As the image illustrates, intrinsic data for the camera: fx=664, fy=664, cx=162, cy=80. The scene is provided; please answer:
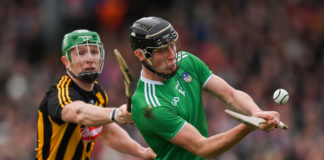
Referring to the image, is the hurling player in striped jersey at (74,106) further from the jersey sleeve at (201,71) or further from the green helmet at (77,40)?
the jersey sleeve at (201,71)

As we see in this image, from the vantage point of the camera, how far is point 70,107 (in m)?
5.79

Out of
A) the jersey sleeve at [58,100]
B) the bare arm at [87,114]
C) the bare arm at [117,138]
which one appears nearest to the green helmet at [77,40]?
the jersey sleeve at [58,100]

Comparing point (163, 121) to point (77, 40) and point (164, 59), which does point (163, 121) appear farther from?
point (77, 40)

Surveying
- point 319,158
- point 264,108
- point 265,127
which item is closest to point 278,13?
point 264,108

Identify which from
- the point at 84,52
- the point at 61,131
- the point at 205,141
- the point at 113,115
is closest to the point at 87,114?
the point at 113,115

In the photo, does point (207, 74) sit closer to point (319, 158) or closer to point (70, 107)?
point (70, 107)

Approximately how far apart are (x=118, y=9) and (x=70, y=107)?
29.1 feet

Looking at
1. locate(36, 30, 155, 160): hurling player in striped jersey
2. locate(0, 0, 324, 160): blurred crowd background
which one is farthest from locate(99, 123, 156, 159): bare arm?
locate(0, 0, 324, 160): blurred crowd background

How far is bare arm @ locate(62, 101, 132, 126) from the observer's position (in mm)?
5371

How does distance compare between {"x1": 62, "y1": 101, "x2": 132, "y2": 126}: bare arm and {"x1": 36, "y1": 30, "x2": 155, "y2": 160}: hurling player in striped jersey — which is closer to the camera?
{"x1": 62, "y1": 101, "x2": 132, "y2": 126}: bare arm

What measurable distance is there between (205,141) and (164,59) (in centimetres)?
77

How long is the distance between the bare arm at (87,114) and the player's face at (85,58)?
53cm

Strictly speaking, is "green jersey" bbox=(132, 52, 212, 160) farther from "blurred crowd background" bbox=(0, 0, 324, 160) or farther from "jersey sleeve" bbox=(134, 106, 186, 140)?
"blurred crowd background" bbox=(0, 0, 324, 160)

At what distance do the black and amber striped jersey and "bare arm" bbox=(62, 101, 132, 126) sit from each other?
0.18m
